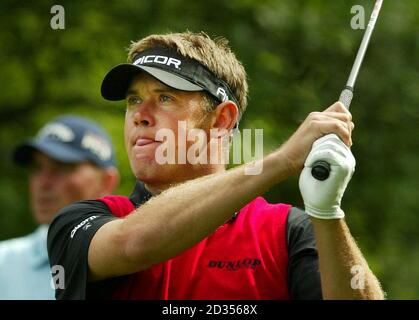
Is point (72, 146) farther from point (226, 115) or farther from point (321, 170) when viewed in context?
point (321, 170)

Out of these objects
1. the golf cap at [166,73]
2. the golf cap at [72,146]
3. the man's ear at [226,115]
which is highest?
the golf cap at [166,73]

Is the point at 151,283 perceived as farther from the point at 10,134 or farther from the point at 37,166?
the point at 10,134

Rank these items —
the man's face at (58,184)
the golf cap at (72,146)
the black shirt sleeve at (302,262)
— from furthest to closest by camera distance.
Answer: the golf cap at (72,146) < the man's face at (58,184) < the black shirt sleeve at (302,262)

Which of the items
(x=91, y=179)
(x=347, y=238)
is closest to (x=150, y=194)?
(x=347, y=238)

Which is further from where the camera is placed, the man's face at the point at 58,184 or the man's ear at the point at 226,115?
the man's face at the point at 58,184

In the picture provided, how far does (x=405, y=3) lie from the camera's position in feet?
23.9

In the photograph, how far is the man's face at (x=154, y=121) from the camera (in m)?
3.59

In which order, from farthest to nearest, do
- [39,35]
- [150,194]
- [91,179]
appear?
[39,35] < [91,179] < [150,194]

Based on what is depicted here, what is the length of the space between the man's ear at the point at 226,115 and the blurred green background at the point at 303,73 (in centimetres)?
286

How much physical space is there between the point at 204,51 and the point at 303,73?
150 inches

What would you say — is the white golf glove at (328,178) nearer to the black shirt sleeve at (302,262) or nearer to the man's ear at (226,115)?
A: the black shirt sleeve at (302,262)

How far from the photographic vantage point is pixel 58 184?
529 centimetres

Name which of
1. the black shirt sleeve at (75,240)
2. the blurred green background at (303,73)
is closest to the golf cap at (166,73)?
the black shirt sleeve at (75,240)

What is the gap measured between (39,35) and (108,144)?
305 cm
